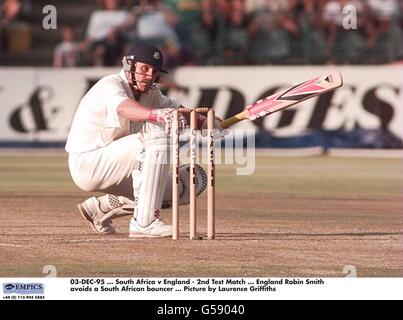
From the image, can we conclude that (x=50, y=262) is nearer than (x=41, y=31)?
Yes

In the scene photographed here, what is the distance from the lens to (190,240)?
7602 millimetres

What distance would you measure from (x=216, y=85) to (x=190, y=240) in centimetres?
1023

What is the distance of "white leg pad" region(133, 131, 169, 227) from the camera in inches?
289

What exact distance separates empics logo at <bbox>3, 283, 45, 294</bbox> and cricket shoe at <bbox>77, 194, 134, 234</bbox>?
196cm

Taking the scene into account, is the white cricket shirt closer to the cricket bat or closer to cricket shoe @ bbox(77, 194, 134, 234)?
cricket shoe @ bbox(77, 194, 134, 234)

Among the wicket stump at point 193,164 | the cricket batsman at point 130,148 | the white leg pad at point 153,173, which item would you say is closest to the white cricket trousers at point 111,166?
the cricket batsman at point 130,148

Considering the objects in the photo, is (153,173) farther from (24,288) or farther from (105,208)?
(24,288)

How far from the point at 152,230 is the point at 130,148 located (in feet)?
1.75

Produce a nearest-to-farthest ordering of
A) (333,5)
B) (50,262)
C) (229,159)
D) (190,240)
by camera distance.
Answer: (50,262) → (190,240) → (229,159) → (333,5)

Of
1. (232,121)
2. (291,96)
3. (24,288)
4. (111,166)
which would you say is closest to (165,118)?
(232,121)

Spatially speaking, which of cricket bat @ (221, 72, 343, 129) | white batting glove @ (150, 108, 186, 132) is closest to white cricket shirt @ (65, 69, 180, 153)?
white batting glove @ (150, 108, 186, 132)

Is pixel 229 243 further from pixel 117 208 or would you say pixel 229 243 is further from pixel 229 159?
pixel 229 159

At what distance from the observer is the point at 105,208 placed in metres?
8.03
